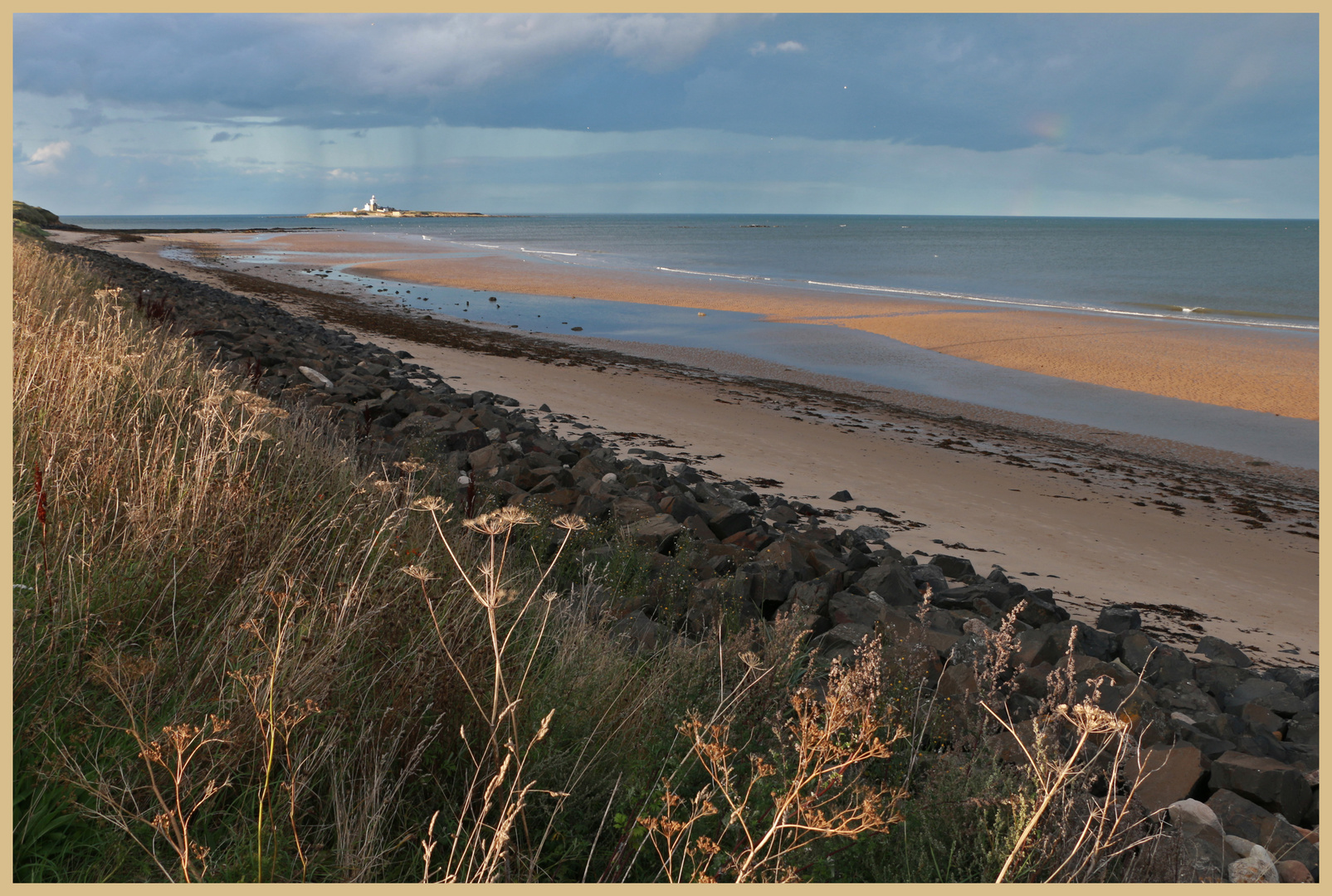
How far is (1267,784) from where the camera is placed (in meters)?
3.80

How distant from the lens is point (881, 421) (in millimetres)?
14305

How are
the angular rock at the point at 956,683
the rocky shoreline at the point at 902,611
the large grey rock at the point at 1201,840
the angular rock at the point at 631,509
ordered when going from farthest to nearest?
the angular rock at the point at 631,509 < the angular rock at the point at 956,683 < the rocky shoreline at the point at 902,611 < the large grey rock at the point at 1201,840

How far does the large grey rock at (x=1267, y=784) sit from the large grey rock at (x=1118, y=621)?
2.37 metres

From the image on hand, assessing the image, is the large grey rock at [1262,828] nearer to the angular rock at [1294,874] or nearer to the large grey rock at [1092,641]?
the angular rock at [1294,874]

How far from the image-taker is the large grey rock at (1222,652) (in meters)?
5.88

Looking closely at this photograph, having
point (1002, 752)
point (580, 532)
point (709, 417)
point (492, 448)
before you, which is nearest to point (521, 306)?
point (709, 417)

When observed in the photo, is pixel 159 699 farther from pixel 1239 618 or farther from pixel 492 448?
pixel 1239 618

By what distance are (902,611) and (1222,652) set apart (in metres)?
2.61

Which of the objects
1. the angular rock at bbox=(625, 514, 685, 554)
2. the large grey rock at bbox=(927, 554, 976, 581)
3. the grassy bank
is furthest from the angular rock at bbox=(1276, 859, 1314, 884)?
the angular rock at bbox=(625, 514, 685, 554)

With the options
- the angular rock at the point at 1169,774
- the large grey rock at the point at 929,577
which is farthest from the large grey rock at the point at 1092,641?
the angular rock at the point at 1169,774

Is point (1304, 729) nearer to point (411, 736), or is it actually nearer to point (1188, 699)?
point (1188, 699)

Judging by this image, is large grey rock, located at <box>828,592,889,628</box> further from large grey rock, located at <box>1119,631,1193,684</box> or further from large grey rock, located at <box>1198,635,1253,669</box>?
large grey rock, located at <box>1198,635,1253,669</box>

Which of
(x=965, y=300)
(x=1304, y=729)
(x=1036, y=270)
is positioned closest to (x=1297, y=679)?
(x=1304, y=729)

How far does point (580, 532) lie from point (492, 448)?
247cm
